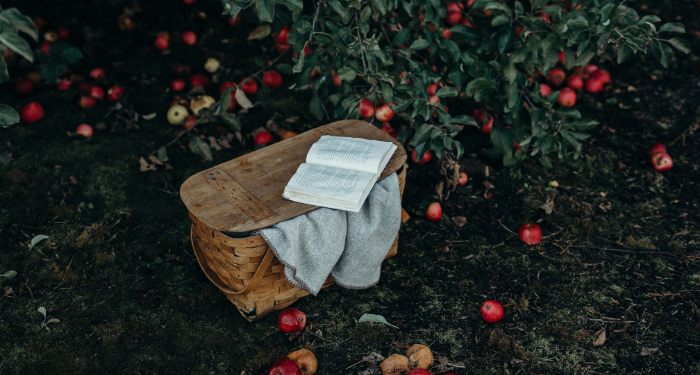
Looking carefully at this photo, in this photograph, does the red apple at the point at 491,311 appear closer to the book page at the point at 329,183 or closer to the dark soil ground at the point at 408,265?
the dark soil ground at the point at 408,265

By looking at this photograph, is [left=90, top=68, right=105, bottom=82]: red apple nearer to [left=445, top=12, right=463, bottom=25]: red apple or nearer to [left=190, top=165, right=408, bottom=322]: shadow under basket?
[left=190, top=165, right=408, bottom=322]: shadow under basket

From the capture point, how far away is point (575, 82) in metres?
4.38


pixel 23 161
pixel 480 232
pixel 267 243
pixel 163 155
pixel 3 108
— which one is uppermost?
pixel 3 108

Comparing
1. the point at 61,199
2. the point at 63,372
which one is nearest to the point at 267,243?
the point at 63,372

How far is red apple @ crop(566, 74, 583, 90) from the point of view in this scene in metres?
4.37

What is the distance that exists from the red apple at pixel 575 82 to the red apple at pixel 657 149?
939 mm

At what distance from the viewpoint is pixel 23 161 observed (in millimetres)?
3635

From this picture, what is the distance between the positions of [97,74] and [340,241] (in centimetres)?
342

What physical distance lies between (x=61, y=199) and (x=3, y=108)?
139 cm

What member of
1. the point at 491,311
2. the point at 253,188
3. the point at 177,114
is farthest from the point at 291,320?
the point at 177,114

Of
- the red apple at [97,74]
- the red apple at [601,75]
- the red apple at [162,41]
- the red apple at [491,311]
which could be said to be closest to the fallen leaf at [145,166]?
the red apple at [97,74]

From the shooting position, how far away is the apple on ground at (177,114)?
3988mm

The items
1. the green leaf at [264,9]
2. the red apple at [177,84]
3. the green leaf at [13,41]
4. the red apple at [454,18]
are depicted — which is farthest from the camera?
the red apple at [454,18]

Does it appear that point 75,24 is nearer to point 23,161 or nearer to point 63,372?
point 23,161
